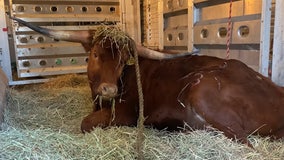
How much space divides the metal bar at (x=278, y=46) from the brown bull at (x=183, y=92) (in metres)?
0.44

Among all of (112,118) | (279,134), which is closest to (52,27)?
(112,118)

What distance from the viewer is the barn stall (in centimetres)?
181

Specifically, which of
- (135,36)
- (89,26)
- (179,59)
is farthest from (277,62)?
(89,26)

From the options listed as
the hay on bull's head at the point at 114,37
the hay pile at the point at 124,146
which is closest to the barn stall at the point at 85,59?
the hay pile at the point at 124,146

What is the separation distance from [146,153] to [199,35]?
84.8 inches

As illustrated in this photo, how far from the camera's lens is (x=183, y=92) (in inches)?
87.4

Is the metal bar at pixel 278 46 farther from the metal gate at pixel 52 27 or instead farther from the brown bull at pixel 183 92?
the metal gate at pixel 52 27

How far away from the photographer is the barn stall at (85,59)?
1810 millimetres

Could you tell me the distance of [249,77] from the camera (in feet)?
7.14

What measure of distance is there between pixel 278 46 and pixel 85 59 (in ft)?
11.9

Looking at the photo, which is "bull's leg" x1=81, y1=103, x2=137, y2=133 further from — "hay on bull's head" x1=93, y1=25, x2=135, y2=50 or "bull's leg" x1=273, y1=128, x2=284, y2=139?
"bull's leg" x1=273, y1=128, x2=284, y2=139

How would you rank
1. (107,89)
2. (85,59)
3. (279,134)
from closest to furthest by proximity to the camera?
1. (279,134)
2. (107,89)
3. (85,59)

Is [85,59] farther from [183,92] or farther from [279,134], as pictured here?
[279,134]

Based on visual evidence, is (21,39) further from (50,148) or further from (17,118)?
(50,148)
